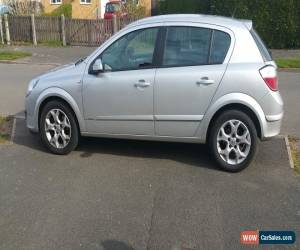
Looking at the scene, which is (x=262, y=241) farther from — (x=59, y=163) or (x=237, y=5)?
(x=237, y=5)

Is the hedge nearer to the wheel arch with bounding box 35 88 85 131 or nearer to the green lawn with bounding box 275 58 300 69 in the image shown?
the green lawn with bounding box 275 58 300 69

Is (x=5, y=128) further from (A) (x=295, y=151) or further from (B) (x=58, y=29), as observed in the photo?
(B) (x=58, y=29)

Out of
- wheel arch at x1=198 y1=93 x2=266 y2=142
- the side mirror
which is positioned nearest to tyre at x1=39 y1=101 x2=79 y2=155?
the side mirror

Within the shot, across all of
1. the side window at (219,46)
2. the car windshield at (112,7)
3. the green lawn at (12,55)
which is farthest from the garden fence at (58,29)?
the side window at (219,46)

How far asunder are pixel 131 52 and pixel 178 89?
824 millimetres

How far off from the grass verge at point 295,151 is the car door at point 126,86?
6.24 ft

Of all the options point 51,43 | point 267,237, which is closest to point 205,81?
point 267,237

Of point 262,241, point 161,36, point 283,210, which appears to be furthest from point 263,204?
point 161,36

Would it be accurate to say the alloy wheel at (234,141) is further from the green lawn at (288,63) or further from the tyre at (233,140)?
the green lawn at (288,63)

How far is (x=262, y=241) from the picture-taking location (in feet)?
12.5

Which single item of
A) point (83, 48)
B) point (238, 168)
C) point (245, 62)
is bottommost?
point (83, 48)

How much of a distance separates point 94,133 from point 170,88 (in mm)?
1281

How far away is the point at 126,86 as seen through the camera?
18.4ft

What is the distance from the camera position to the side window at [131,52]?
221 inches
